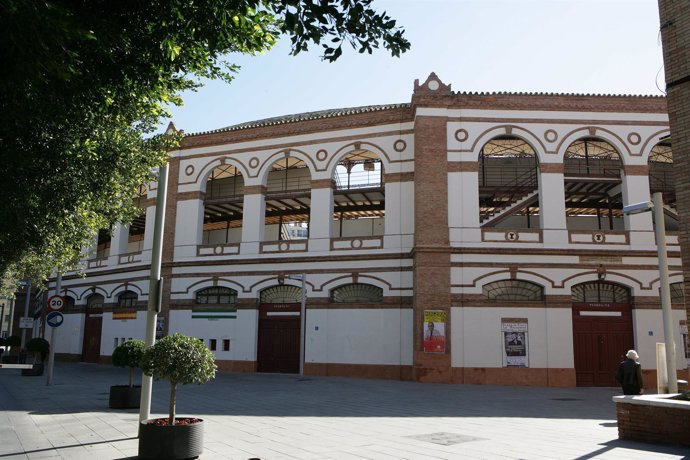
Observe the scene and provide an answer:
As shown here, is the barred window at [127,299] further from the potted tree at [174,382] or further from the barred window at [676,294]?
the barred window at [676,294]

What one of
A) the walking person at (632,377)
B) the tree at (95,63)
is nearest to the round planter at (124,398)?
the tree at (95,63)

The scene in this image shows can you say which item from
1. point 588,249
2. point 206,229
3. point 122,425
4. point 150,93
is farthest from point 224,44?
point 206,229

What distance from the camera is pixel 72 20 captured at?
5.81 m

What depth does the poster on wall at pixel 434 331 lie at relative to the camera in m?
20.9

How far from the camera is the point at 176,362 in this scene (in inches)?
319

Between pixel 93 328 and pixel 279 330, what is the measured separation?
13.6 m

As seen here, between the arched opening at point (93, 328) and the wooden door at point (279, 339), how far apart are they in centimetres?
1169

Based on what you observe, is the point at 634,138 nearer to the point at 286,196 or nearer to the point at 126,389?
the point at 286,196

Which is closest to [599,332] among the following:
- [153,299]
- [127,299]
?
[153,299]

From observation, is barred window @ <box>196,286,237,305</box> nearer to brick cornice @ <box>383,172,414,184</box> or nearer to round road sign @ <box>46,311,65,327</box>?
round road sign @ <box>46,311,65,327</box>

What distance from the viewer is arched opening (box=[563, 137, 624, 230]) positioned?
24859 mm

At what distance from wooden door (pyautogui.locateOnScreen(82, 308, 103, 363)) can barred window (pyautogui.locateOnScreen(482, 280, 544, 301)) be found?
22.1m

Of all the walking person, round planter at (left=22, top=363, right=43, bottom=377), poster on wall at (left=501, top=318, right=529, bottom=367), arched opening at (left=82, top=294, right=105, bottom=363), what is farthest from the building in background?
the walking person

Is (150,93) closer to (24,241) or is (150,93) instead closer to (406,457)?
(406,457)
